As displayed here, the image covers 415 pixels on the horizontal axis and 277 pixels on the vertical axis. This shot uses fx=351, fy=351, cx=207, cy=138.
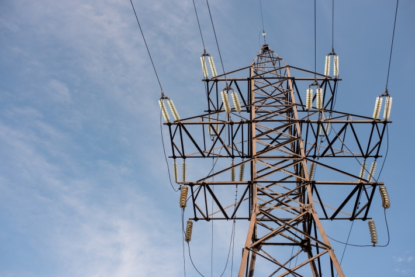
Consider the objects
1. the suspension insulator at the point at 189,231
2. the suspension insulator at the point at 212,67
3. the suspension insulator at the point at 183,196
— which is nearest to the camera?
the suspension insulator at the point at 183,196

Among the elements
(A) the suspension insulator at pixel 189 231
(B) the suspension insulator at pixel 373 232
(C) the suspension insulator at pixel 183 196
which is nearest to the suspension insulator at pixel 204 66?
(C) the suspension insulator at pixel 183 196

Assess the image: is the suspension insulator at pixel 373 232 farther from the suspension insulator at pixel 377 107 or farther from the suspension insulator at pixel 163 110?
the suspension insulator at pixel 163 110

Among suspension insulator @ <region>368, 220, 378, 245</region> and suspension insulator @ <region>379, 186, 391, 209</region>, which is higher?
suspension insulator @ <region>379, 186, 391, 209</region>

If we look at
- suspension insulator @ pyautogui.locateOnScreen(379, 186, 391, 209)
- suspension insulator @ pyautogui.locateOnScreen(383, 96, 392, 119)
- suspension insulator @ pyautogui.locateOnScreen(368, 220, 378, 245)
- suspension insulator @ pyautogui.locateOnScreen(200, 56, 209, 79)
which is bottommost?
suspension insulator @ pyautogui.locateOnScreen(368, 220, 378, 245)

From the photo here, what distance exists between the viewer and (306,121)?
1475 cm

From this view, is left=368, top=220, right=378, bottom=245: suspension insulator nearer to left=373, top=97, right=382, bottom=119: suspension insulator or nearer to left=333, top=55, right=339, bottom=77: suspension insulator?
left=373, top=97, right=382, bottom=119: suspension insulator

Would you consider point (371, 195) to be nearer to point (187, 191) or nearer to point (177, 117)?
point (187, 191)

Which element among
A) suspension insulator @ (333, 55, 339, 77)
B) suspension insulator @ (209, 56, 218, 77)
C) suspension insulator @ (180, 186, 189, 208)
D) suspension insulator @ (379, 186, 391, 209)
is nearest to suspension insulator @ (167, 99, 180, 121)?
suspension insulator @ (180, 186, 189, 208)

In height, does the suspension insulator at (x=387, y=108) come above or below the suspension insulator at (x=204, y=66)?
below

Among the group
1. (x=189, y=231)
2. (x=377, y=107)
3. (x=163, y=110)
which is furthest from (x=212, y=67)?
(x=189, y=231)

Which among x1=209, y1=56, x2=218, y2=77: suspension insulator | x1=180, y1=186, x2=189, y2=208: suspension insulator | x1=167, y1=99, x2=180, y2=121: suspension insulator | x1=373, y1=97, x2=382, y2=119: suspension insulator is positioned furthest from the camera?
x1=209, y1=56, x2=218, y2=77: suspension insulator

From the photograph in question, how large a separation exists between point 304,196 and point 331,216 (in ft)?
4.04

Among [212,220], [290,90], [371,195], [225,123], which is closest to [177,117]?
[225,123]

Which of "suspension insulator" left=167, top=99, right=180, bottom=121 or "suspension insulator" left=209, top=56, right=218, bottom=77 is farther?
"suspension insulator" left=209, top=56, right=218, bottom=77
